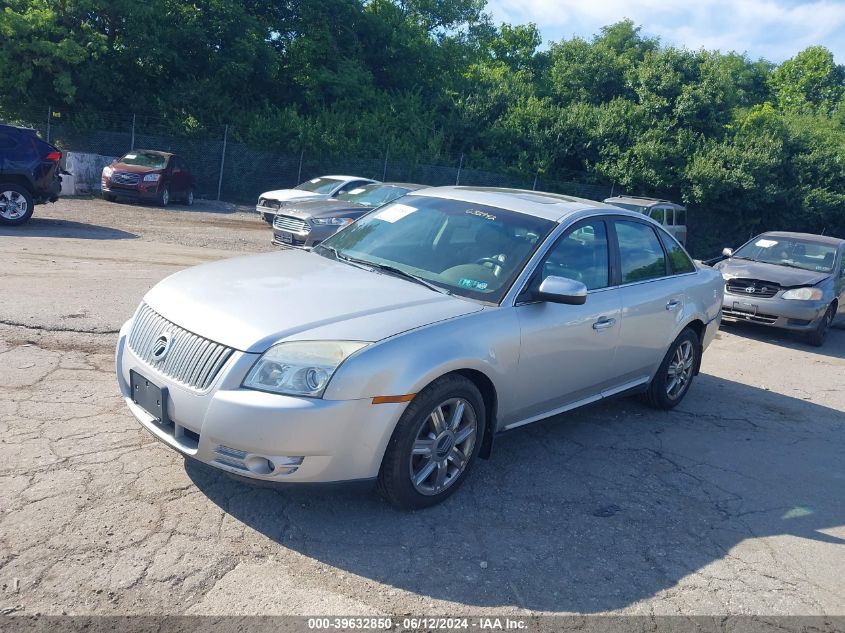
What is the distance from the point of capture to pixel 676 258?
20.9 ft

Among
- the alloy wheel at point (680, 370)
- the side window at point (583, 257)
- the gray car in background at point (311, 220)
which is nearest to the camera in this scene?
the side window at point (583, 257)

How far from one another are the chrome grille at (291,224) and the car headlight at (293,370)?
9019mm

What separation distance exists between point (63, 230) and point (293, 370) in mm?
11141

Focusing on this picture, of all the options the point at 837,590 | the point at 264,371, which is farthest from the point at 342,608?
the point at 837,590

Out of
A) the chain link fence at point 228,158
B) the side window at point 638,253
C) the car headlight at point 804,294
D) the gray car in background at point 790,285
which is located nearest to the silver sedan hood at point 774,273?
the gray car in background at point 790,285

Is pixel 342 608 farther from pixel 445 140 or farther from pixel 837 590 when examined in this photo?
pixel 445 140

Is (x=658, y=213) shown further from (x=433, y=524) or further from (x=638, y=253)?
(x=433, y=524)

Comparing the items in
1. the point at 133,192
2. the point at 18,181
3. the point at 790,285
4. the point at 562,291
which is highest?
the point at 562,291

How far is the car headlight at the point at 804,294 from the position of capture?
1045cm

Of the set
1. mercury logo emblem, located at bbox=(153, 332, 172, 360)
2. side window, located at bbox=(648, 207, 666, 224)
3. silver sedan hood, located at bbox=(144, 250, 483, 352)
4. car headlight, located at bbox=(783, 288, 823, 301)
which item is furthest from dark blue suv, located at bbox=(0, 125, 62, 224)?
side window, located at bbox=(648, 207, 666, 224)

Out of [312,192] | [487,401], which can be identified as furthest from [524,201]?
[312,192]

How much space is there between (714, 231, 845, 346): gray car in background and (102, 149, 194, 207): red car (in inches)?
555

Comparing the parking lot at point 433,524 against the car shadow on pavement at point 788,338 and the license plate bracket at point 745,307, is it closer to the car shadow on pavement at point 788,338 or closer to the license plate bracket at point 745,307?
the license plate bracket at point 745,307

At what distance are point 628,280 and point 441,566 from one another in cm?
288
